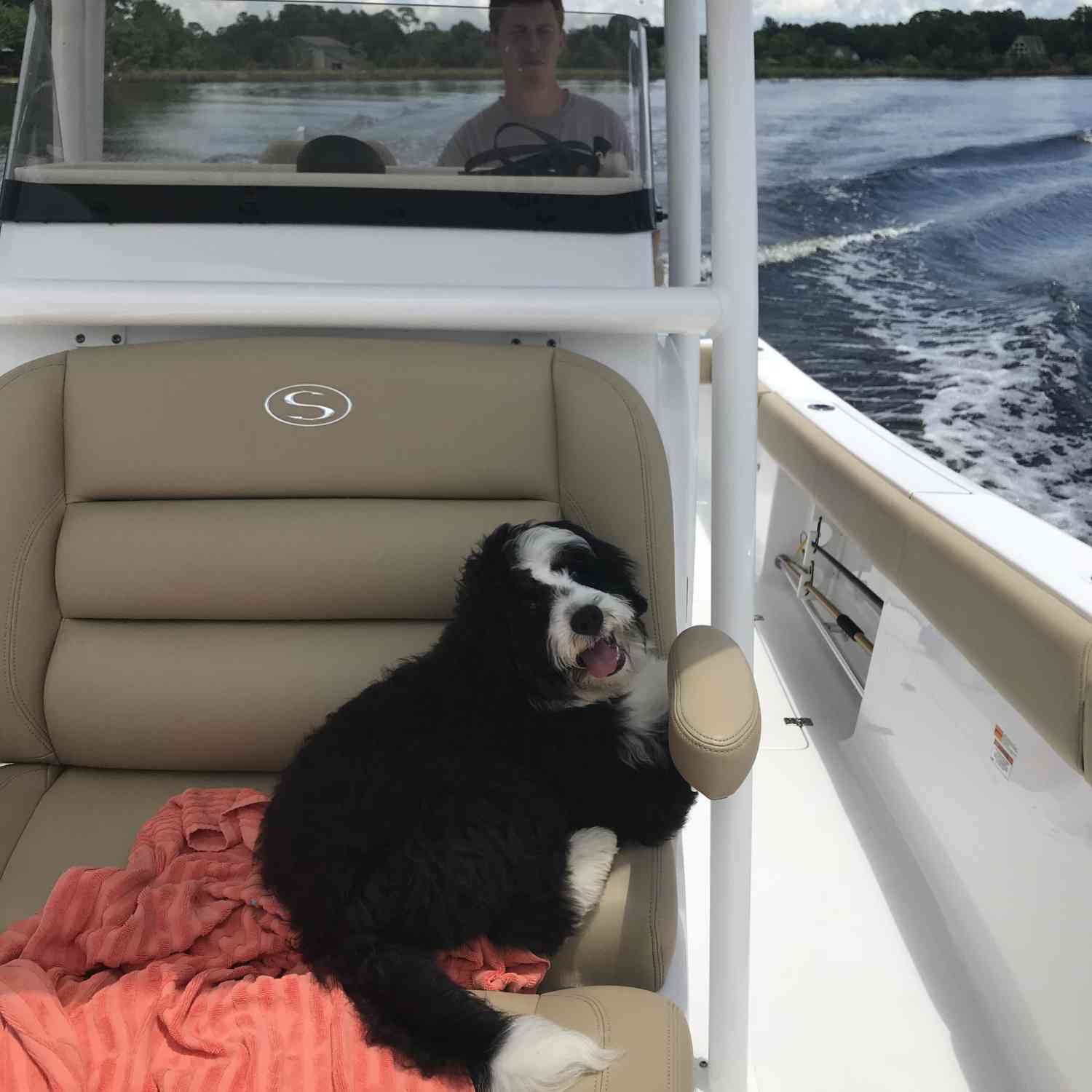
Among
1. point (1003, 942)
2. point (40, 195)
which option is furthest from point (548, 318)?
point (1003, 942)

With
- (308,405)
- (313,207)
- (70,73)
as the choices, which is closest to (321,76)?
(313,207)

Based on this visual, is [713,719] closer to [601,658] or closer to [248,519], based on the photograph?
[601,658]

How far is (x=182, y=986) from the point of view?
1.07m

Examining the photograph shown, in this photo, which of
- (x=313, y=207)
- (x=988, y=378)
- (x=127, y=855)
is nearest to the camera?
(x=127, y=855)

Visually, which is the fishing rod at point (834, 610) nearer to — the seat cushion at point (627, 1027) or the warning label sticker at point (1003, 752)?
the warning label sticker at point (1003, 752)

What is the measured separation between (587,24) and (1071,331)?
10.4 feet

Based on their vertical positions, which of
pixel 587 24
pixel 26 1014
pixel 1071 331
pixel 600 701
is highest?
pixel 587 24

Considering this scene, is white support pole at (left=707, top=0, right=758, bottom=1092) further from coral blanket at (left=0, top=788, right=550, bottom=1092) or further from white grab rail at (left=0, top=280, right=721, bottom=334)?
coral blanket at (left=0, top=788, right=550, bottom=1092)

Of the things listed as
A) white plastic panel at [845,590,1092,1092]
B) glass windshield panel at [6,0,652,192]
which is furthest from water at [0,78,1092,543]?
white plastic panel at [845,590,1092,1092]

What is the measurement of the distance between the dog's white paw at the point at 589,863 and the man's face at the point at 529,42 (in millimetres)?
1186

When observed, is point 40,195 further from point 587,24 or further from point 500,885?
point 500,885

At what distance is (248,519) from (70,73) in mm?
884

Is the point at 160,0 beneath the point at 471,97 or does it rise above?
above

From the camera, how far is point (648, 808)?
4.15 ft
